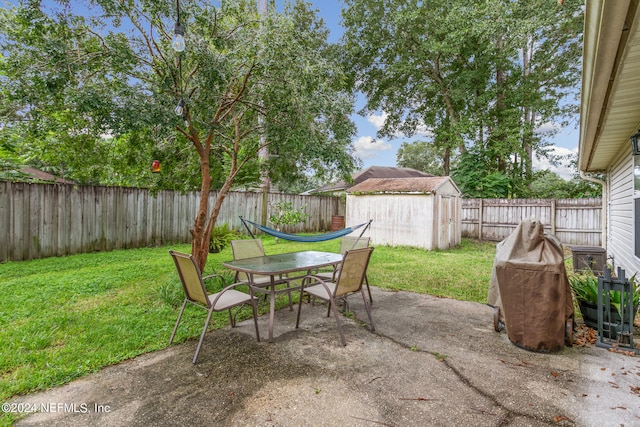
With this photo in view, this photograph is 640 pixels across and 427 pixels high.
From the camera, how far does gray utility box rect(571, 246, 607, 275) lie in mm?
5250

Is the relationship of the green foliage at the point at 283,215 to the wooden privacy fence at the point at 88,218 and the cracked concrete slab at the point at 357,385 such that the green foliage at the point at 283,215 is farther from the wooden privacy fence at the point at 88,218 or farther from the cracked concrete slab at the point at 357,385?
the cracked concrete slab at the point at 357,385

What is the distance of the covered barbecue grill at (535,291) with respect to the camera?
250 centimetres

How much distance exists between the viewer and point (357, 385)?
2.10 metres

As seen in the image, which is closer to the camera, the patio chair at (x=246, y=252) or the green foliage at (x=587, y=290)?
the green foliage at (x=587, y=290)

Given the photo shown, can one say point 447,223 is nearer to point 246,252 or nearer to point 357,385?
point 246,252

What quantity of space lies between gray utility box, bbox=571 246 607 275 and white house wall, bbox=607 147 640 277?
0.71 feet

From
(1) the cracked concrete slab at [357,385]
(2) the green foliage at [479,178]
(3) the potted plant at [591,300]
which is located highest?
(2) the green foliage at [479,178]

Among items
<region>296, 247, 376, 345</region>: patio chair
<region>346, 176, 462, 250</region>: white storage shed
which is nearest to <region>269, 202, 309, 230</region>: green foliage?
<region>346, 176, 462, 250</region>: white storage shed

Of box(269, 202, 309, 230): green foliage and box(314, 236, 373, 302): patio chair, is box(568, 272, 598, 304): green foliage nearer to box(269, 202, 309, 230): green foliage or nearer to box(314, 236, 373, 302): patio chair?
box(314, 236, 373, 302): patio chair

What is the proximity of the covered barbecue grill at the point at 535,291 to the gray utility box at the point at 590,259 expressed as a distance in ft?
11.5

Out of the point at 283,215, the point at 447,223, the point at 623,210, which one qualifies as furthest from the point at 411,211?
the point at 623,210

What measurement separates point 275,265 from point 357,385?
150 centimetres

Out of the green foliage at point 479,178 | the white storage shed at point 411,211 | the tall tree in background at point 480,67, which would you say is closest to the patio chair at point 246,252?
the white storage shed at point 411,211

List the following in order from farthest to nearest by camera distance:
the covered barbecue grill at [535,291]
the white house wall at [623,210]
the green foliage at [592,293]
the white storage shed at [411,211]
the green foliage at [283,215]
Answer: the green foliage at [283,215] < the white storage shed at [411,211] < the white house wall at [623,210] < the green foliage at [592,293] < the covered barbecue grill at [535,291]
